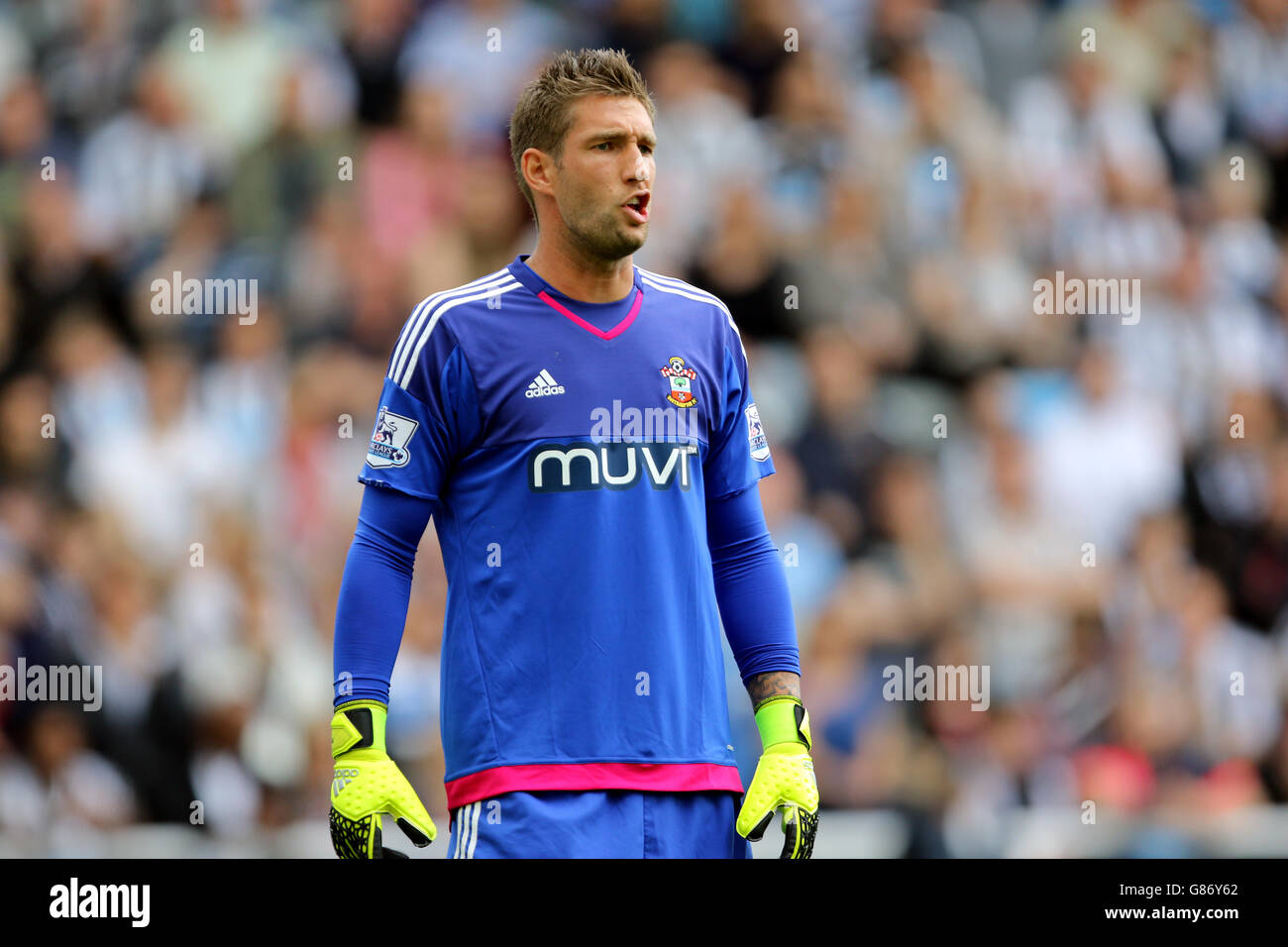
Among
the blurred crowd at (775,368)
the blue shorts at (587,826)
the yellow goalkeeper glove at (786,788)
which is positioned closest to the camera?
the blue shorts at (587,826)

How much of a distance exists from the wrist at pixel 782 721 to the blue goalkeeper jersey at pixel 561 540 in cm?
9

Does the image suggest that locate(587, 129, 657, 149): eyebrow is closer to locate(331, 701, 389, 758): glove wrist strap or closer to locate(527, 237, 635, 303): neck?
locate(527, 237, 635, 303): neck

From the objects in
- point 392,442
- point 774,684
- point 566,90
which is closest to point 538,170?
point 566,90

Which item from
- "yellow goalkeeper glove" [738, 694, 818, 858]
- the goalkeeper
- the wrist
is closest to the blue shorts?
the goalkeeper

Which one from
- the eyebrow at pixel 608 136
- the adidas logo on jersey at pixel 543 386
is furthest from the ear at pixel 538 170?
the adidas logo on jersey at pixel 543 386

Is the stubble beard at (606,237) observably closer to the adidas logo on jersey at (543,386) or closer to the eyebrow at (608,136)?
the eyebrow at (608,136)

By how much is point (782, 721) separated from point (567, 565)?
2.00ft

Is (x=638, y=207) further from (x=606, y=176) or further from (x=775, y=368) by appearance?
(x=775, y=368)

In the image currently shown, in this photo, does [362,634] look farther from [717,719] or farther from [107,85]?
[107,85]

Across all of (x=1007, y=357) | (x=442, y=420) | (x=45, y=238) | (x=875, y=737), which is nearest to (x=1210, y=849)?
(x=875, y=737)

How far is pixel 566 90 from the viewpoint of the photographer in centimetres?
395

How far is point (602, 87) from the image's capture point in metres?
3.93

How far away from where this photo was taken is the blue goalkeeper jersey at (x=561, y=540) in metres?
3.77

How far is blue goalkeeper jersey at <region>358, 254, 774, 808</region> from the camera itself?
148 inches
